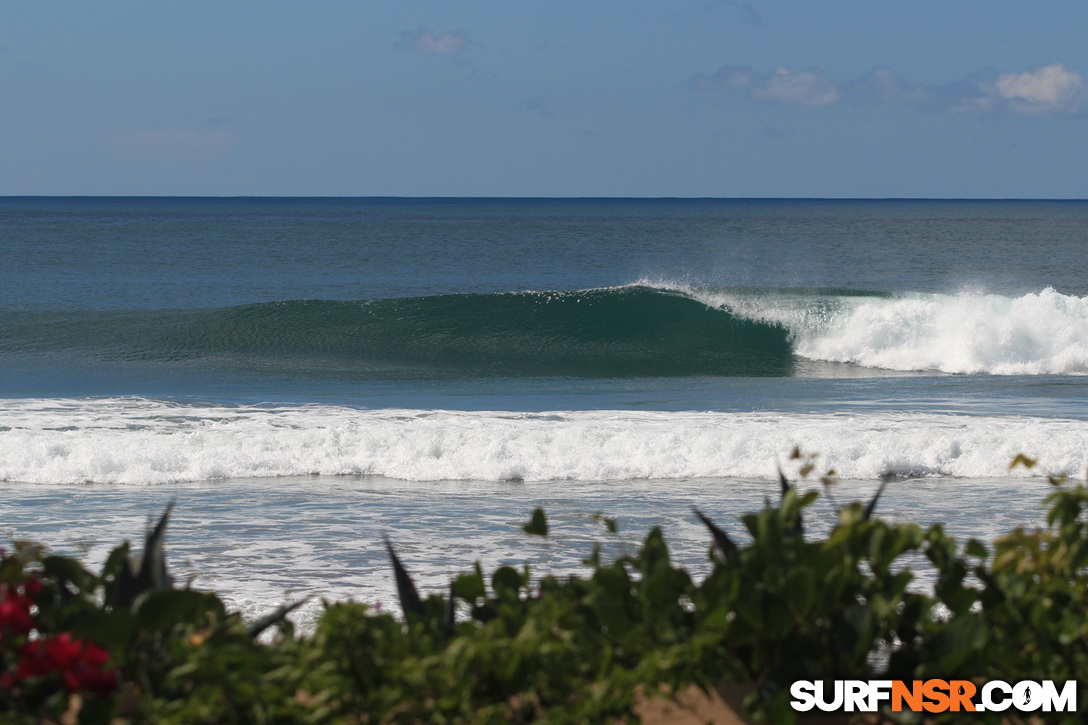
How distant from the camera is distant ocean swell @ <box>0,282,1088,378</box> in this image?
19156 mm

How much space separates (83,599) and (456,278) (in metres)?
40.1

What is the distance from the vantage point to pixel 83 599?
2.25 m

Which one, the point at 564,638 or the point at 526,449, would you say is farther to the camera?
the point at 526,449

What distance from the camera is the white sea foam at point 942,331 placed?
18969 mm

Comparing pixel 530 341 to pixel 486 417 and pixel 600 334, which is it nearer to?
pixel 600 334

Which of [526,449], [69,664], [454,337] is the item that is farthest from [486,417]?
[454,337]

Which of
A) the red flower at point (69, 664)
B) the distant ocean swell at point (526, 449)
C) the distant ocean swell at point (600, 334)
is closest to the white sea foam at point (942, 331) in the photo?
the distant ocean swell at point (600, 334)

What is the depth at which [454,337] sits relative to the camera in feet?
71.5

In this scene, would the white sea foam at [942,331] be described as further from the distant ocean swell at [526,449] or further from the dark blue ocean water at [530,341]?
the distant ocean swell at [526,449]

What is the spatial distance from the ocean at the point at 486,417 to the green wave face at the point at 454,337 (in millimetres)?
87

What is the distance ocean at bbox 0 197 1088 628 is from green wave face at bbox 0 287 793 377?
0.29ft

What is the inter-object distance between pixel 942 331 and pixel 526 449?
1391 cm

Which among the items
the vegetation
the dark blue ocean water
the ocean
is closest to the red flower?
the vegetation

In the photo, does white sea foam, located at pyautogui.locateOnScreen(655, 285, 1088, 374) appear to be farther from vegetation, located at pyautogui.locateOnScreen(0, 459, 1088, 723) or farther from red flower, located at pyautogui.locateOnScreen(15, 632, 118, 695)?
red flower, located at pyautogui.locateOnScreen(15, 632, 118, 695)
